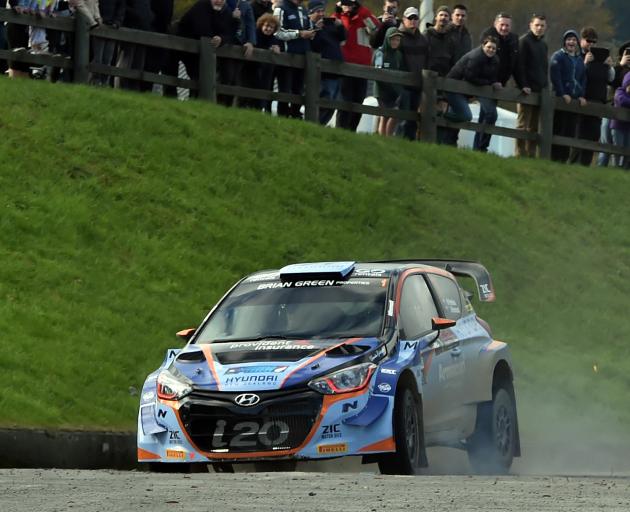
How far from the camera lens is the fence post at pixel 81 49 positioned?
866 inches

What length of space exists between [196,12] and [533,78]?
692 cm

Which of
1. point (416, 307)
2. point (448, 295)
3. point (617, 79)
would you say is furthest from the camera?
point (617, 79)

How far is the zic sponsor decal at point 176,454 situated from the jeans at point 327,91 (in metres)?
13.9

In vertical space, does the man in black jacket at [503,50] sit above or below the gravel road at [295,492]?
above

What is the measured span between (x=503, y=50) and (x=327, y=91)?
10.8 feet

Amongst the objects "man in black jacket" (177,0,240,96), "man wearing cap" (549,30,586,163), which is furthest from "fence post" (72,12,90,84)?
"man wearing cap" (549,30,586,163)

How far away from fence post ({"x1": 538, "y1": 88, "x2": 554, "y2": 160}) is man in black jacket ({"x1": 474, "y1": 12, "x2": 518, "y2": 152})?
95 cm

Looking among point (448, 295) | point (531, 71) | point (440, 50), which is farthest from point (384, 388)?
point (531, 71)

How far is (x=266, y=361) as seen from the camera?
39.7 ft

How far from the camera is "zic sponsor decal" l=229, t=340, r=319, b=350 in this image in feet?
40.2

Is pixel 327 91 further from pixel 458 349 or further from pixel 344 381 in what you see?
pixel 344 381

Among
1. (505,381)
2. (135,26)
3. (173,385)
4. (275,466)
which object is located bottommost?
(275,466)

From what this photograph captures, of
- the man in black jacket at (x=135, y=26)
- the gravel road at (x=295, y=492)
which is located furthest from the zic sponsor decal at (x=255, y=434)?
the man in black jacket at (x=135, y=26)

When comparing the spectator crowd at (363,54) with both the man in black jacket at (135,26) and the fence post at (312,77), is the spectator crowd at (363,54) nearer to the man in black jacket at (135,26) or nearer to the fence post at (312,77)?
the man in black jacket at (135,26)
